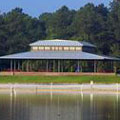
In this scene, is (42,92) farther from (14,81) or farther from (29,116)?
(29,116)

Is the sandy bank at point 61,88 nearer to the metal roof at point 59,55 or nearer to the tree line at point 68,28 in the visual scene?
the metal roof at point 59,55

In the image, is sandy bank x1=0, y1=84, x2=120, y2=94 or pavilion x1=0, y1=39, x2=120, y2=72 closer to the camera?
sandy bank x1=0, y1=84, x2=120, y2=94

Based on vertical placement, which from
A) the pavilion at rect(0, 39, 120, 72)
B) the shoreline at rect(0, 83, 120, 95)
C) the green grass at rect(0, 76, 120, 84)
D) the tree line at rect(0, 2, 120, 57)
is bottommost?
the shoreline at rect(0, 83, 120, 95)

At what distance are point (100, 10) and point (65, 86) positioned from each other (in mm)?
75878

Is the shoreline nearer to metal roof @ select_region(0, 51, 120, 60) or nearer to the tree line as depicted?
metal roof @ select_region(0, 51, 120, 60)

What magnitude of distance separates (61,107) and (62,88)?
24139 millimetres

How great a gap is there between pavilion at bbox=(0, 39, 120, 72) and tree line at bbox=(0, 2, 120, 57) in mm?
14260

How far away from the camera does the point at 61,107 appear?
64.5 meters

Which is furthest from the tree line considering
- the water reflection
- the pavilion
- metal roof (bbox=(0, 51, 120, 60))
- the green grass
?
the water reflection

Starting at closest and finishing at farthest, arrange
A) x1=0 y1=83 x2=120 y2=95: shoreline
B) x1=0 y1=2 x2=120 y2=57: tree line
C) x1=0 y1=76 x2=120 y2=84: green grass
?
x1=0 y1=83 x2=120 y2=95: shoreline → x1=0 y1=76 x2=120 y2=84: green grass → x1=0 y1=2 x2=120 y2=57: tree line

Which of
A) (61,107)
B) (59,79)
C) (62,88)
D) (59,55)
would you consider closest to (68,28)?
(59,55)

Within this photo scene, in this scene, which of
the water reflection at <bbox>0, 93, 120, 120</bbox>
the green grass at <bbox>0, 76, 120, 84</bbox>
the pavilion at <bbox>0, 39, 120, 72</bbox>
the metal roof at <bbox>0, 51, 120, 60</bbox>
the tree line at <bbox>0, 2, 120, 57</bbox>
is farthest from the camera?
the tree line at <bbox>0, 2, 120, 57</bbox>

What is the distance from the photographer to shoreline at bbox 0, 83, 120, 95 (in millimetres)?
86250

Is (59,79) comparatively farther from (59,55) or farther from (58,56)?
(59,55)
